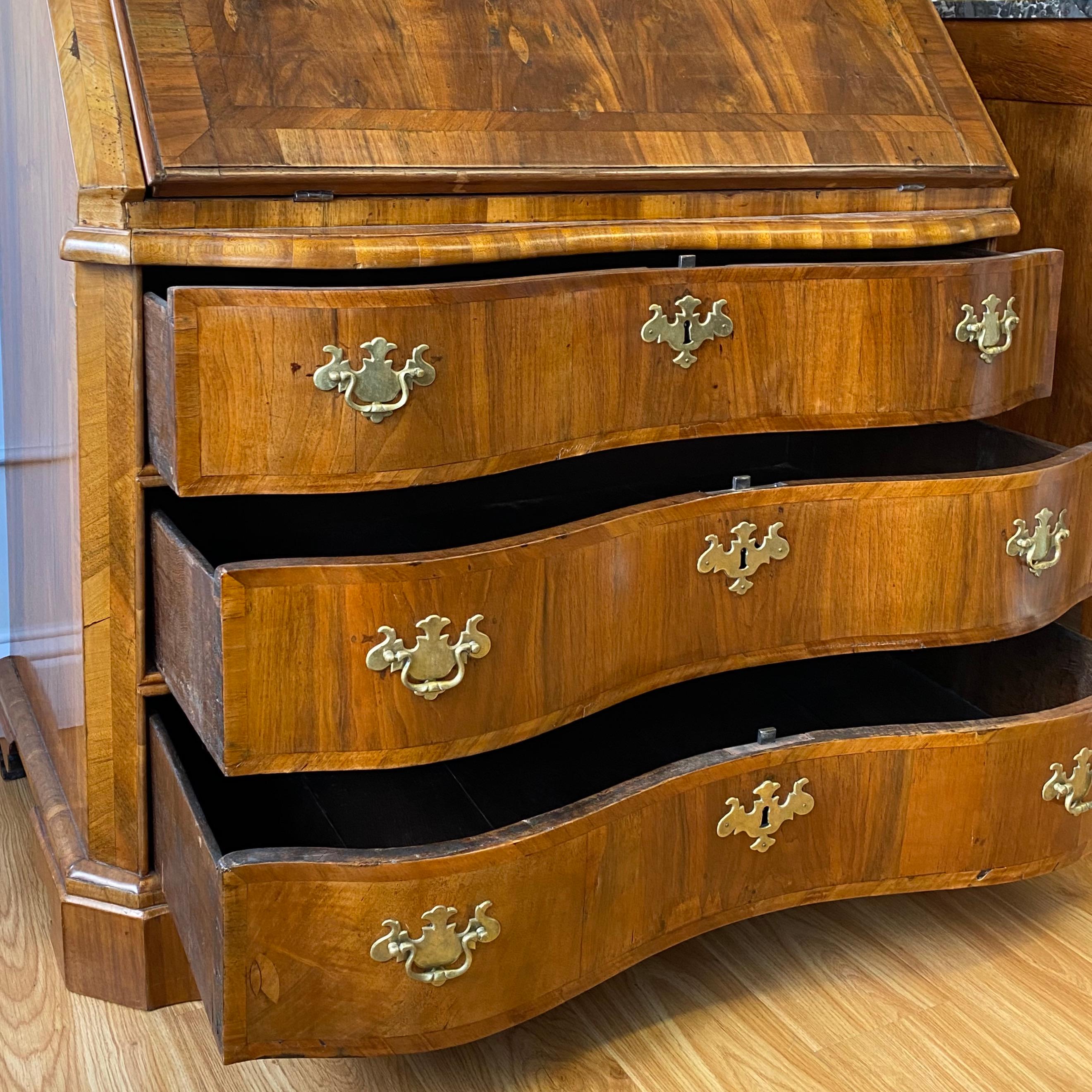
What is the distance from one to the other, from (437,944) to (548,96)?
2.33ft

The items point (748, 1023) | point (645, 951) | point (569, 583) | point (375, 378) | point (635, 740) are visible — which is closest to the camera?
point (375, 378)

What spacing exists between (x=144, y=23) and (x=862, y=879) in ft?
3.16

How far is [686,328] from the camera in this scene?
3.74 feet

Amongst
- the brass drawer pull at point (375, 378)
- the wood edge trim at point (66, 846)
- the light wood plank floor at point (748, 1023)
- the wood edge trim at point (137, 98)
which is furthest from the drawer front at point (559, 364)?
the light wood plank floor at point (748, 1023)

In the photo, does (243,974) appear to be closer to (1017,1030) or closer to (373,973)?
(373,973)

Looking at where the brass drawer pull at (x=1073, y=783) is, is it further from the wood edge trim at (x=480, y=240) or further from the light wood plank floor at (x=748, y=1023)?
the wood edge trim at (x=480, y=240)

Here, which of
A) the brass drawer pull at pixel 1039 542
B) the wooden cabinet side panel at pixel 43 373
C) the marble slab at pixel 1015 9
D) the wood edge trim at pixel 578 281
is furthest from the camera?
the marble slab at pixel 1015 9

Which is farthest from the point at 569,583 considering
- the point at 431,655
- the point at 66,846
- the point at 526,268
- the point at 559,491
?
the point at 66,846

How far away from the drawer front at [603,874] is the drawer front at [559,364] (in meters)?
0.28

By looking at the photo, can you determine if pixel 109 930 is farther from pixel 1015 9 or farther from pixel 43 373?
pixel 1015 9

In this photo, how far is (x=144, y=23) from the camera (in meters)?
1.07

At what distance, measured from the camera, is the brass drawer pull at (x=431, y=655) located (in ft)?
3.26

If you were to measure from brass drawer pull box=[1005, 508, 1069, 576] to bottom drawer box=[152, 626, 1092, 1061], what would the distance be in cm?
14

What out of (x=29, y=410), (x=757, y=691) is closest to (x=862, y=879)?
(x=757, y=691)
